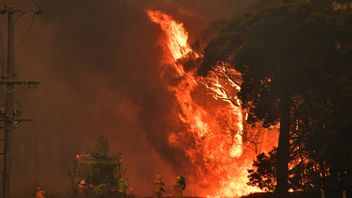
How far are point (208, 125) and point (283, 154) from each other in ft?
55.3

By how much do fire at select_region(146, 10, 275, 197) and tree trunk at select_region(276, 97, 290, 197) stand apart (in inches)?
391

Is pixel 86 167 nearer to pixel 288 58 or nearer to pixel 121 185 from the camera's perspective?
pixel 121 185

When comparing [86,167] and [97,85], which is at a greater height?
[97,85]

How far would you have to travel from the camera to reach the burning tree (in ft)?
107

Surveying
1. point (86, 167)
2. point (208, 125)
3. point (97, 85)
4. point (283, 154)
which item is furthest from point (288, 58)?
point (97, 85)

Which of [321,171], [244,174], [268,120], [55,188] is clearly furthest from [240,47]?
[55,188]

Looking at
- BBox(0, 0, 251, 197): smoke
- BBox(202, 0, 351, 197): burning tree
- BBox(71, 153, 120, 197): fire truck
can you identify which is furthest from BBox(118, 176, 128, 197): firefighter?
BBox(0, 0, 251, 197): smoke

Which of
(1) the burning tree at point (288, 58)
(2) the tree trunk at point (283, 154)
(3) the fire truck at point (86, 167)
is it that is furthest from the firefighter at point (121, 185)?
(2) the tree trunk at point (283, 154)

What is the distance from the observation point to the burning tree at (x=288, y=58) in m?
32.5

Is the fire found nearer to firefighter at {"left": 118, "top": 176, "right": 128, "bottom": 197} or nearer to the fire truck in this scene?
firefighter at {"left": 118, "top": 176, "right": 128, "bottom": 197}

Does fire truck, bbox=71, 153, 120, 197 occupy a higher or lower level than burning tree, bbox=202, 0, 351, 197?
lower

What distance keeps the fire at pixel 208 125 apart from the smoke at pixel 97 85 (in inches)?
61.7

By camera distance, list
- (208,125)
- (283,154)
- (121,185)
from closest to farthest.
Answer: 1. (283,154)
2. (121,185)
3. (208,125)

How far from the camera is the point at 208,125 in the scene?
50812 millimetres
